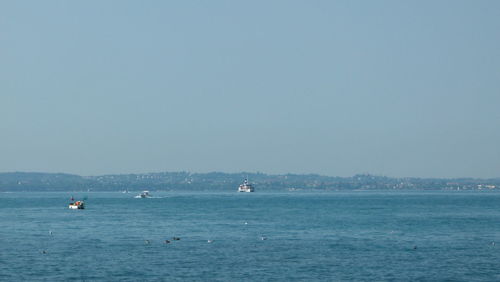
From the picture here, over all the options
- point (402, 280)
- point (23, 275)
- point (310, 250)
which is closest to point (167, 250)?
point (310, 250)

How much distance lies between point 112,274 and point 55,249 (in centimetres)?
1909

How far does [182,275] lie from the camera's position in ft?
197

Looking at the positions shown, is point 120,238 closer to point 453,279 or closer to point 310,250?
point 310,250

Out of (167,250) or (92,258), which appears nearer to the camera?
(92,258)

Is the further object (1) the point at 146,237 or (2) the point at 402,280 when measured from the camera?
(1) the point at 146,237

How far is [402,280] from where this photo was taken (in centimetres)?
5816

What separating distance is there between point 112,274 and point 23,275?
6749 mm

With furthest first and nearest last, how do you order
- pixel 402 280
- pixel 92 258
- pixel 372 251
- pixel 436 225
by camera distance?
pixel 436 225
pixel 372 251
pixel 92 258
pixel 402 280

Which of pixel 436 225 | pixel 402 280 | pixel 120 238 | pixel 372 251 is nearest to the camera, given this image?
pixel 402 280

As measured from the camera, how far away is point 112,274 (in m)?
60.4

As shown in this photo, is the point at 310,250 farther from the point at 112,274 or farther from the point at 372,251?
the point at 112,274

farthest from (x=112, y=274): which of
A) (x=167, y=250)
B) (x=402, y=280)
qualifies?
(x=402, y=280)

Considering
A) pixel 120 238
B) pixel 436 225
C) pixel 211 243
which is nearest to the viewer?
pixel 211 243

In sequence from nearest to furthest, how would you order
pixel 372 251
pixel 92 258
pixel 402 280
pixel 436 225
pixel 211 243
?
pixel 402 280 → pixel 92 258 → pixel 372 251 → pixel 211 243 → pixel 436 225
